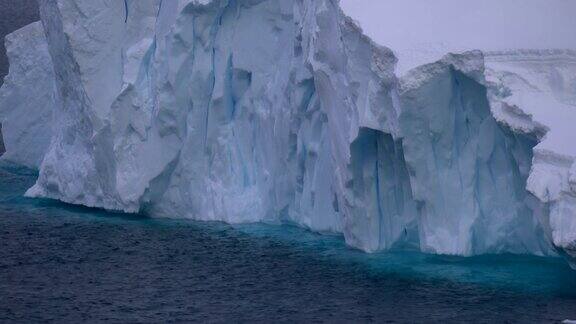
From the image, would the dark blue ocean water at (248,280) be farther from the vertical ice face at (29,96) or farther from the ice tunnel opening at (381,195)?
the vertical ice face at (29,96)

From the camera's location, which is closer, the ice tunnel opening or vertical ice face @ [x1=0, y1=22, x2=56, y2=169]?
the ice tunnel opening

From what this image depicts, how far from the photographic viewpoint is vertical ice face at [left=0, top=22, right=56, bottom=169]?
12266 mm

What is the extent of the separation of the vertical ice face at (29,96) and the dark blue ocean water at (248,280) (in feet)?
11.3

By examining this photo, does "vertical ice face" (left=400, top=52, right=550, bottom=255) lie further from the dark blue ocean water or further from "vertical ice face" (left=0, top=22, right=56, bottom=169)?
"vertical ice face" (left=0, top=22, right=56, bottom=169)

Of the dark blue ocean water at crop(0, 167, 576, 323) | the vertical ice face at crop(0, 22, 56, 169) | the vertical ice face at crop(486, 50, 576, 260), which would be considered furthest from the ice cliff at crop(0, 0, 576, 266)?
the vertical ice face at crop(0, 22, 56, 169)

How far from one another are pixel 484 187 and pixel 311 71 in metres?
1.67

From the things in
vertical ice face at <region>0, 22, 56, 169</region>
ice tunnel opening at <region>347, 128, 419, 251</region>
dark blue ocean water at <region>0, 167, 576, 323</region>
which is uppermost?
vertical ice face at <region>0, 22, 56, 169</region>

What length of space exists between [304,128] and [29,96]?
4994 millimetres

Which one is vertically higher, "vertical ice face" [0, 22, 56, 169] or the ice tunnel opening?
"vertical ice face" [0, 22, 56, 169]

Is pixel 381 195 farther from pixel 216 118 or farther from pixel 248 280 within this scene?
pixel 216 118

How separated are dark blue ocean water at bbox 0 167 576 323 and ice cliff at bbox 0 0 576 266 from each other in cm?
25

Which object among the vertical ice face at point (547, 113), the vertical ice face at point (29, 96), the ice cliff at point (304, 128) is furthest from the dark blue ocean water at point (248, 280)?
the vertical ice face at point (29, 96)

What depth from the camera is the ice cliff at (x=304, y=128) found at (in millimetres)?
6840

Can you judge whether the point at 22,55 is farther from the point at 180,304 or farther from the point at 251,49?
the point at 180,304
